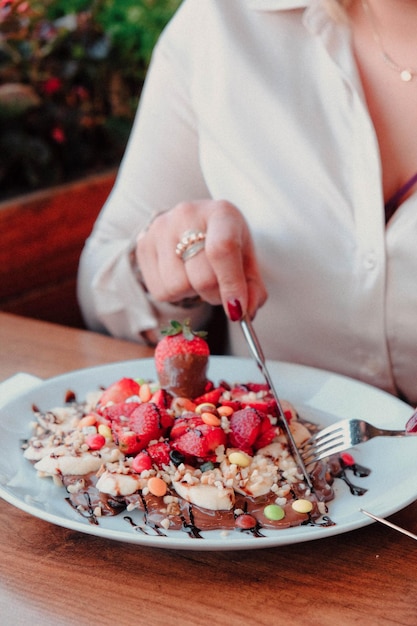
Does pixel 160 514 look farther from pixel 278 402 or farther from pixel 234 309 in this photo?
pixel 234 309

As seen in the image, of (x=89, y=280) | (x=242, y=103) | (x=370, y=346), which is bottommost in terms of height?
(x=370, y=346)

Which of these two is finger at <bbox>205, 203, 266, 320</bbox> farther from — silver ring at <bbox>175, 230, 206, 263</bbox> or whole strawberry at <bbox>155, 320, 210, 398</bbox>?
whole strawberry at <bbox>155, 320, 210, 398</bbox>

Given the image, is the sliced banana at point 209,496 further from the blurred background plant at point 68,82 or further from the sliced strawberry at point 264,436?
the blurred background plant at point 68,82

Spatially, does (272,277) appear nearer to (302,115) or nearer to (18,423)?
(302,115)

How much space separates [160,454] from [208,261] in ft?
1.30

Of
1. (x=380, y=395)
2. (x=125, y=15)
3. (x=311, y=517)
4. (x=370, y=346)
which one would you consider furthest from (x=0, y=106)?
(x=311, y=517)

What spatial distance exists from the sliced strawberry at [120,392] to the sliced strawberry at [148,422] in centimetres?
9

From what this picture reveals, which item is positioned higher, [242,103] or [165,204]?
[242,103]

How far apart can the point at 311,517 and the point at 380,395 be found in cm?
32

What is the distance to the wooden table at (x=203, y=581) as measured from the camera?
0.73 meters

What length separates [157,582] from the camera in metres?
0.78

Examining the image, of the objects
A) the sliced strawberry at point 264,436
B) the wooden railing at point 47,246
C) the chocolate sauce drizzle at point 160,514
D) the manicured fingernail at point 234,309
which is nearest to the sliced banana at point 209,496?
the chocolate sauce drizzle at point 160,514

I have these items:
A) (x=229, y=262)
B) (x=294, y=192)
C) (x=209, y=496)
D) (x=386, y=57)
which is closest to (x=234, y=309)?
(x=229, y=262)

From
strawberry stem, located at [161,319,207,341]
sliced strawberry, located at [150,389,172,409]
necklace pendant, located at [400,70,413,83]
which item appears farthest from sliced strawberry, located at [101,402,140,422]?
necklace pendant, located at [400,70,413,83]
